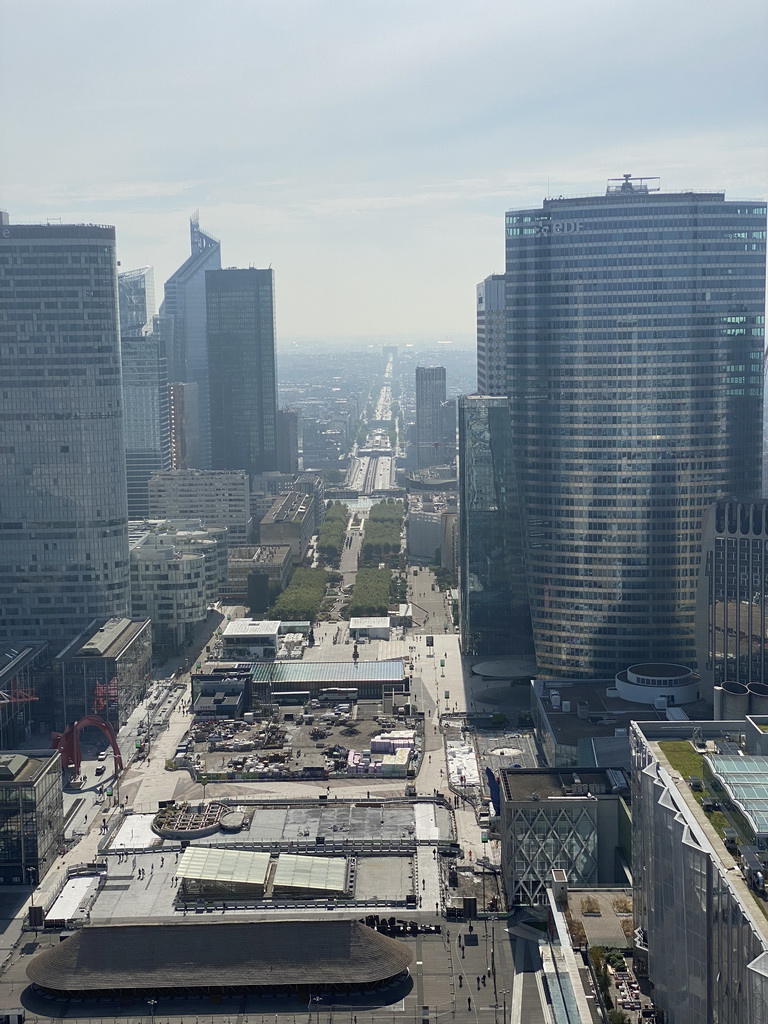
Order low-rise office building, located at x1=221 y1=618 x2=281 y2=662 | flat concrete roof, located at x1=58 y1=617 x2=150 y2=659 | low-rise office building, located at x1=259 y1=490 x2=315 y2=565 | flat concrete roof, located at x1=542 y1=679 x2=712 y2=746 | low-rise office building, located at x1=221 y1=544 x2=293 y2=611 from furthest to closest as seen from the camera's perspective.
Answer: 1. low-rise office building, located at x1=259 y1=490 x2=315 y2=565
2. low-rise office building, located at x1=221 y1=544 x2=293 y2=611
3. low-rise office building, located at x1=221 y1=618 x2=281 y2=662
4. flat concrete roof, located at x1=58 y1=617 x2=150 y2=659
5. flat concrete roof, located at x1=542 y1=679 x2=712 y2=746

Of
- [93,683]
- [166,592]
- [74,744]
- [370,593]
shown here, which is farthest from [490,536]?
[74,744]

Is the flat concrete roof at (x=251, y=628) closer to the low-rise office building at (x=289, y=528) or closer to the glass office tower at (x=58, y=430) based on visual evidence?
the glass office tower at (x=58, y=430)

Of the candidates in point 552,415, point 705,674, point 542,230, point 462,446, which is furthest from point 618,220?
point 705,674

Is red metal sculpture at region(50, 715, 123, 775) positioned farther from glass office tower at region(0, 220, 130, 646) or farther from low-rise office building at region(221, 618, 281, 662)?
low-rise office building at region(221, 618, 281, 662)

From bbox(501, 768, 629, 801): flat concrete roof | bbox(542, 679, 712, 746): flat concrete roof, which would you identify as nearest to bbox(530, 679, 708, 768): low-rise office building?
bbox(542, 679, 712, 746): flat concrete roof

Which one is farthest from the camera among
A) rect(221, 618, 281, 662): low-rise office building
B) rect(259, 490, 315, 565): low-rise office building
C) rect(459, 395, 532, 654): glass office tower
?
rect(259, 490, 315, 565): low-rise office building

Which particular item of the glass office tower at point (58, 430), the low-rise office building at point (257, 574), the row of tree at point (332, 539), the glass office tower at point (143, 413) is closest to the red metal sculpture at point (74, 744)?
the glass office tower at point (58, 430)
